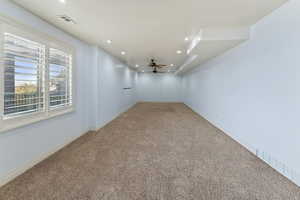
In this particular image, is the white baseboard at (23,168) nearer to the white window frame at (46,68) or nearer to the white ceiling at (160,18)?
the white window frame at (46,68)

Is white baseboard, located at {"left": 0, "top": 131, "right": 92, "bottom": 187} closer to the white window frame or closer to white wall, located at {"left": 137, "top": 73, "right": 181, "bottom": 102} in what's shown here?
the white window frame

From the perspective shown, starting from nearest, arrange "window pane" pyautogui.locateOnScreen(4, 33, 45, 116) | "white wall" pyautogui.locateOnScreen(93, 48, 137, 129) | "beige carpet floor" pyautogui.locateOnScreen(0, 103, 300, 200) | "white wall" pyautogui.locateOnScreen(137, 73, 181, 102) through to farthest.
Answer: "beige carpet floor" pyautogui.locateOnScreen(0, 103, 300, 200), "window pane" pyautogui.locateOnScreen(4, 33, 45, 116), "white wall" pyautogui.locateOnScreen(93, 48, 137, 129), "white wall" pyautogui.locateOnScreen(137, 73, 181, 102)

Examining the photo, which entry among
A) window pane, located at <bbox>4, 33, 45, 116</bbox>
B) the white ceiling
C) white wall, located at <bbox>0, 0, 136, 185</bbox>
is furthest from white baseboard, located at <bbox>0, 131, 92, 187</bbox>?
the white ceiling

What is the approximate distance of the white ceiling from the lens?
211cm

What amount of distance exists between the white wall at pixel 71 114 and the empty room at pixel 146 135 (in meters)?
0.02

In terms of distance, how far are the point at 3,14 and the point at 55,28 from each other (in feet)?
3.26

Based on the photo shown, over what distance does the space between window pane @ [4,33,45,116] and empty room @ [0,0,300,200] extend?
0.05 feet

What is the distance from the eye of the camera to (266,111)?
243 centimetres

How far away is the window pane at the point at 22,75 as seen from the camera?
6.50 ft

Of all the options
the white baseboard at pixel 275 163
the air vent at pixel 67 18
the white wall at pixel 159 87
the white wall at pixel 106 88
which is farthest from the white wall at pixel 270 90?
the white wall at pixel 159 87

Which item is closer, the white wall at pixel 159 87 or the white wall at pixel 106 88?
the white wall at pixel 106 88

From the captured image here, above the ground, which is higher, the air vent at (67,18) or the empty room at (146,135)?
the air vent at (67,18)

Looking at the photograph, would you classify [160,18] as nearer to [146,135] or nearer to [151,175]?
[151,175]

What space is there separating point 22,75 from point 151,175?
254 cm
